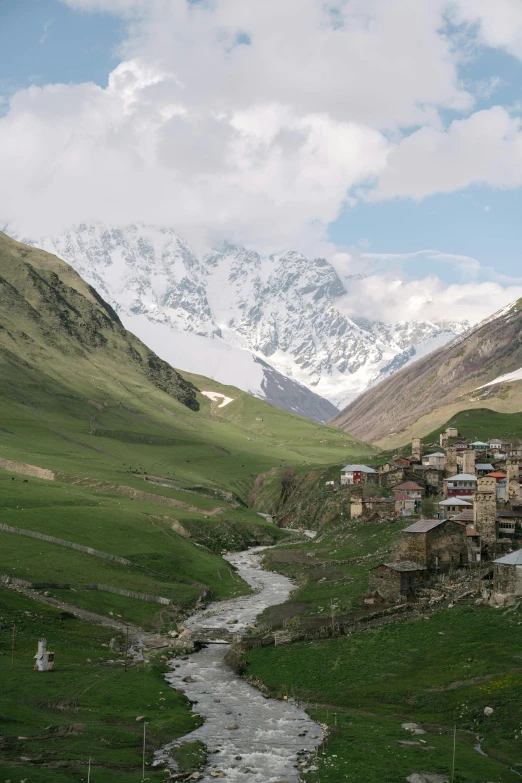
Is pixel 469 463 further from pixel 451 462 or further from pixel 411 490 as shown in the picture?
pixel 411 490

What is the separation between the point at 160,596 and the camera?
338 ft

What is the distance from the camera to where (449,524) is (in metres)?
97.0

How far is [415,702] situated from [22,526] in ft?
235

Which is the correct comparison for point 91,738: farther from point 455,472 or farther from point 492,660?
point 455,472

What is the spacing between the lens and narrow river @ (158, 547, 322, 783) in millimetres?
53438

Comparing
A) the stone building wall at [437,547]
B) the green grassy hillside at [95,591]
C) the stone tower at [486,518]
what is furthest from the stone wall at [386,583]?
the green grassy hillside at [95,591]

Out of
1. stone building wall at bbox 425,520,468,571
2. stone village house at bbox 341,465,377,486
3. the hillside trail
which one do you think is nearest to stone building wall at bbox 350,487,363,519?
stone village house at bbox 341,465,377,486

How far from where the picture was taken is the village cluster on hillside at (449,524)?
8775cm

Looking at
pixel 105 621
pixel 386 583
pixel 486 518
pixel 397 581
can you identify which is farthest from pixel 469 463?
pixel 105 621

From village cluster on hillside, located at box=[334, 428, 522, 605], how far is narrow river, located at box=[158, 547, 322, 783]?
63.7ft

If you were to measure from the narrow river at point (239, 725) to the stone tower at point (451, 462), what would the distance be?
89.6m

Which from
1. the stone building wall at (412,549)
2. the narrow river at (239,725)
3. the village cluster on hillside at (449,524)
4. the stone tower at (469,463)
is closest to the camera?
the narrow river at (239,725)

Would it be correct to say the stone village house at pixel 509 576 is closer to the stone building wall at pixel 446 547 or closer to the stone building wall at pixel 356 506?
the stone building wall at pixel 446 547

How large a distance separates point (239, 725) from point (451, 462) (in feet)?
397
